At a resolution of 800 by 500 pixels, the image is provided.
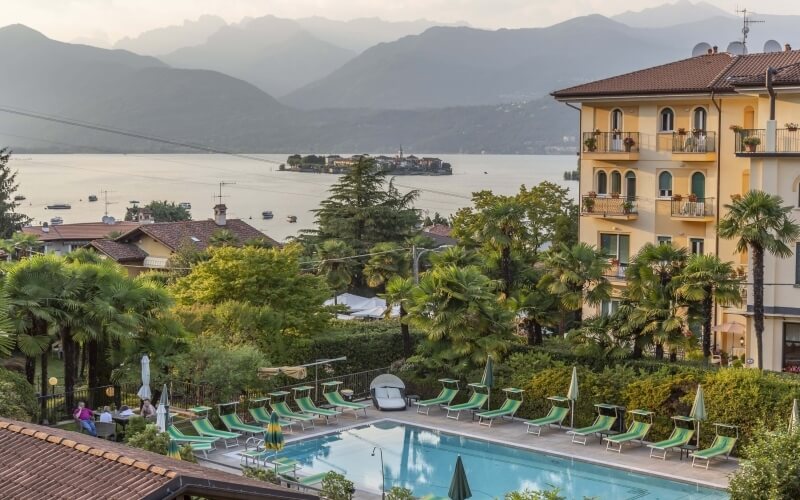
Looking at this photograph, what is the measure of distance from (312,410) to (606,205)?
49.1ft

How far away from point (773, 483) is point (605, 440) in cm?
1031

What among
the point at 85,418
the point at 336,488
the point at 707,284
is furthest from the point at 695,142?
the point at 85,418

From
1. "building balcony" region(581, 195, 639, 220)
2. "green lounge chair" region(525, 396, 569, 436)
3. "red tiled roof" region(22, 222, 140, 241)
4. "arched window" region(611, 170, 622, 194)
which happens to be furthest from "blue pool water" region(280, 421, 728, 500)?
"red tiled roof" region(22, 222, 140, 241)

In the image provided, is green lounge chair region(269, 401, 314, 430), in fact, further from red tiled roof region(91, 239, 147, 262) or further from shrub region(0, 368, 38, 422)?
red tiled roof region(91, 239, 147, 262)

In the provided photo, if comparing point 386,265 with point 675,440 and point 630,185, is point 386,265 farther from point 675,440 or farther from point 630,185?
point 675,440

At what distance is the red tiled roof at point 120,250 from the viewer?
52.9 m

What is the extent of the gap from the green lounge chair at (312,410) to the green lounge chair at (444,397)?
2355 millimetres

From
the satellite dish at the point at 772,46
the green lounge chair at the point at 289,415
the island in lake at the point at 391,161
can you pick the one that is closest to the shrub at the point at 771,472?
the green lounge chair at the point at 289,415

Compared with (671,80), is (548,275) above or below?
below

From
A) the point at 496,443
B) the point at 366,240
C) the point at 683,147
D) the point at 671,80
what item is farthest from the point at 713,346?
the point at 366,240

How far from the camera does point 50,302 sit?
25016 millimetres

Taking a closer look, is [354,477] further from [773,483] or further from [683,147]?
[683,147]

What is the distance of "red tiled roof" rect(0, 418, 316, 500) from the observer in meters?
8.05

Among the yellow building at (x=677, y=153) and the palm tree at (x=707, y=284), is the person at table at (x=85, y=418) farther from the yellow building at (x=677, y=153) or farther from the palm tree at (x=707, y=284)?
the yellow building at (x=677, y=153)
